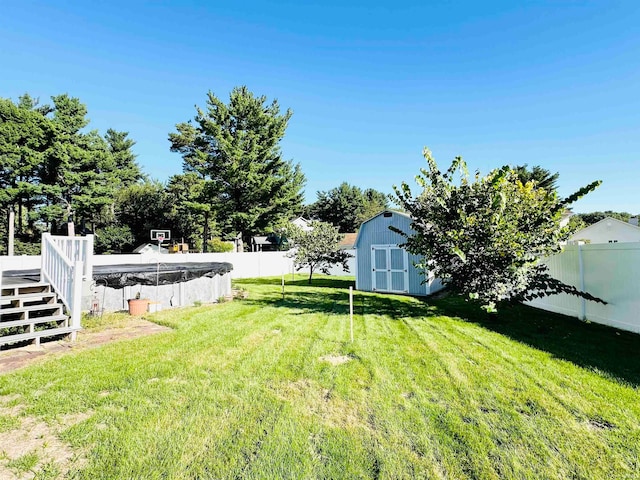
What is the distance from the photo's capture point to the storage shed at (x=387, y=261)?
12.8 m

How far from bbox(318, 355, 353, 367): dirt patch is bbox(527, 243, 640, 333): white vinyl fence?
494cm

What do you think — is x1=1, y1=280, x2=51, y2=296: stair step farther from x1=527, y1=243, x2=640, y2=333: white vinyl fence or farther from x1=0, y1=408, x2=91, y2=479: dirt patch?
x1=527, y1=243, x2=640, y2=333: white vinyl fence

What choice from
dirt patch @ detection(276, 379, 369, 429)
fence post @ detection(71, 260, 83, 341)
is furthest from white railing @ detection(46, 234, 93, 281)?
dirt patch @ detection(276, 379, 369, 429)

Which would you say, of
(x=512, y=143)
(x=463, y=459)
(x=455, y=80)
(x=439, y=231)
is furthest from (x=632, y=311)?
(x=512, y=143)

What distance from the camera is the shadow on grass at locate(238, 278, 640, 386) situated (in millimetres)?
4215

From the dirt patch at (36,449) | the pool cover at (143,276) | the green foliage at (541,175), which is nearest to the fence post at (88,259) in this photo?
the pool cover at (143,276)

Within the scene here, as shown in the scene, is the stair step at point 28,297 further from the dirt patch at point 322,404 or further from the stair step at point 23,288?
the dirt patch at point 322,404

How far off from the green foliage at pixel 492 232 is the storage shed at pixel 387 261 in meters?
5.83

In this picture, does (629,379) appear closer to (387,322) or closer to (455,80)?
(387,322)

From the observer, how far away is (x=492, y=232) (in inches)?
242

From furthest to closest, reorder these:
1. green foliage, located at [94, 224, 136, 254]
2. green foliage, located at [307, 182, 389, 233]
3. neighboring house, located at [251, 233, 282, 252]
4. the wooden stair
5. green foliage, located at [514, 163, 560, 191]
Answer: green foliage, located at [307, 182, 389, 233] → neighboring house, located at [251, 233, 282, 252] → green foliage, located at [94, 224, 136, 254] → green foliage, located at [514, 163, 560, 191] → the wooden stair

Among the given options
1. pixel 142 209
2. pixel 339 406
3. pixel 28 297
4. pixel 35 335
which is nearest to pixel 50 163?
pixel 142 209

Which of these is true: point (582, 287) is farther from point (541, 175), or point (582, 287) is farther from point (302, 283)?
point (541, 175)

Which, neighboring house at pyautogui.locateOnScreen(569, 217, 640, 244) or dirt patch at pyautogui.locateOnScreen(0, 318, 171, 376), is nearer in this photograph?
dirt patch at pyautogui.locateOnScreen(0, 318, 171, 376)
